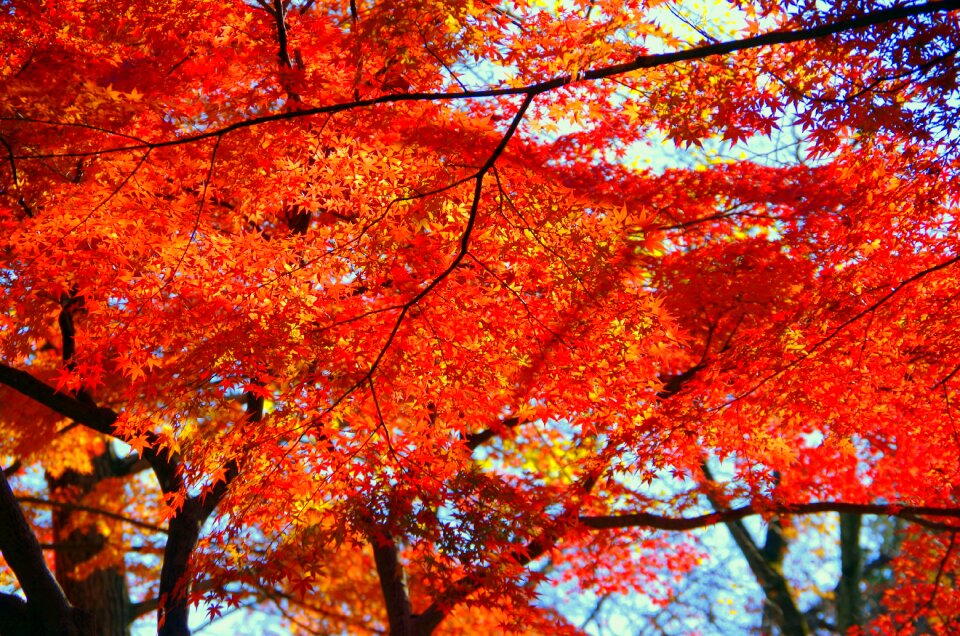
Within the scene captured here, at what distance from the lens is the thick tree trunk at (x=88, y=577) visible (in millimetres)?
8891

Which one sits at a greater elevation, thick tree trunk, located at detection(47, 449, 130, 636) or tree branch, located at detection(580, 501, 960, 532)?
thick tree trunk, located at detection(47, 449, 130, 636)

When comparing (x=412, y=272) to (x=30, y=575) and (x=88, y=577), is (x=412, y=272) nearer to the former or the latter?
(x=30, y=575)

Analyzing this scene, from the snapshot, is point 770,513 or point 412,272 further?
point 770,513

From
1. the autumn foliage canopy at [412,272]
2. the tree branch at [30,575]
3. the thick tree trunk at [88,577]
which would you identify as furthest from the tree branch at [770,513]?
the thick tree trunk at [88,577]

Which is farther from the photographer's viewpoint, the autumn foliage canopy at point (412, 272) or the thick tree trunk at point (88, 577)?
the thick tree trunk at point (88, 577)

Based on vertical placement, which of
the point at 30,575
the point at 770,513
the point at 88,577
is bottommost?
the point at 770,513

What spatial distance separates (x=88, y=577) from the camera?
29.8 feet

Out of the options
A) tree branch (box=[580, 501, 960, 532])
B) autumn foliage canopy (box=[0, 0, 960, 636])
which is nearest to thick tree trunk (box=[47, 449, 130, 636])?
autumn foliage canopy (box=[0, 0, 960, 636])

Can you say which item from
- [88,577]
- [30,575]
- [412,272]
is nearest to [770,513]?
[412,272]

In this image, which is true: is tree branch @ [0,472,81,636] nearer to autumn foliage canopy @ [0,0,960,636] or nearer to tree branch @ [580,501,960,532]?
autumn foliage canopy @ [0,0,960,636]

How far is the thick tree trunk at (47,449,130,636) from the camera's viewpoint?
8.89 m

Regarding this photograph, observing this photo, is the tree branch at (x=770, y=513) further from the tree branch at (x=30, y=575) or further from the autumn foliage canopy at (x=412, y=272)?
the tree branch at (x=30, y=575)

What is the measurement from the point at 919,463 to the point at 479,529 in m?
4.85

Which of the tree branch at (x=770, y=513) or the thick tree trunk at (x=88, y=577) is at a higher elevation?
the thick tree trunk at (x=88, y=577)
